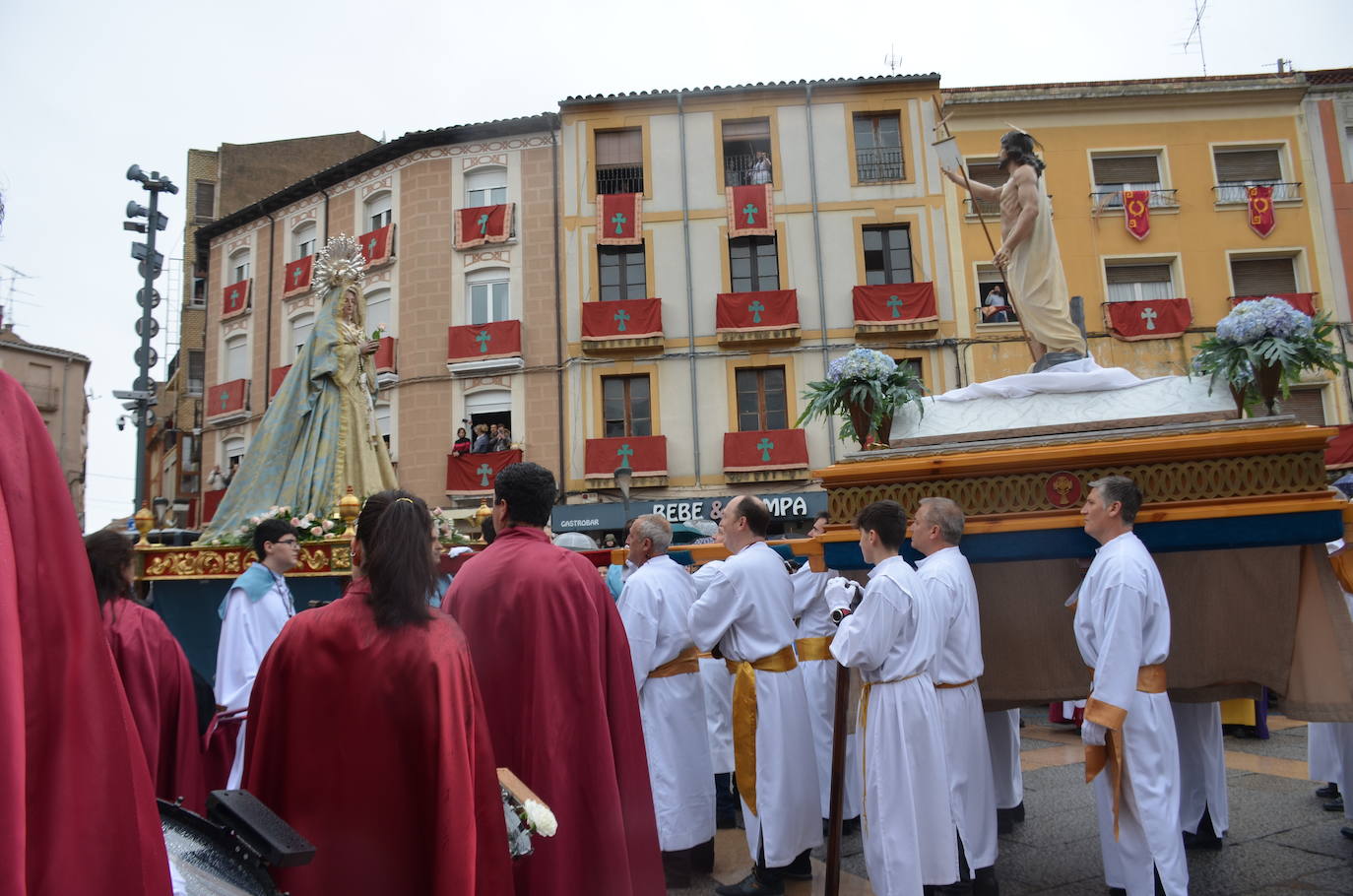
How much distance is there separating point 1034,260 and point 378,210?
19534 millimetres

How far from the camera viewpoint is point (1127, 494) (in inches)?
164

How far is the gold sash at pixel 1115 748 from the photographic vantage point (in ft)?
13.1

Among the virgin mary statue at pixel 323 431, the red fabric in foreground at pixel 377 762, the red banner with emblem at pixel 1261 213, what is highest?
the red banner with emblem at pixel 1261 213

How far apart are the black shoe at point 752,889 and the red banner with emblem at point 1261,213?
20.7 m

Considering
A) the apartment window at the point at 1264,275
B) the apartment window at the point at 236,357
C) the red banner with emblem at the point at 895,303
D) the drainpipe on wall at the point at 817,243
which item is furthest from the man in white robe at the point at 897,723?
the apartment window at the point at 236,357

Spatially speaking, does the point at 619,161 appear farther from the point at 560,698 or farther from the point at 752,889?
the point at 560,698

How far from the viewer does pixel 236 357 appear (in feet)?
80.6

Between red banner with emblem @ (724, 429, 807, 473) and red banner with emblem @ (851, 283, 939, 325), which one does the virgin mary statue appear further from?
red banner with emblem @ (851, 283, 939, 325)

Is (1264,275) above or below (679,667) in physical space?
above

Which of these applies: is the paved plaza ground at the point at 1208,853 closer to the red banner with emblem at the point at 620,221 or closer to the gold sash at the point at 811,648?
the gold sash at the point at 811,648

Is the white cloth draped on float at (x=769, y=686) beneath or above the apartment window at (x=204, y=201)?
beneath

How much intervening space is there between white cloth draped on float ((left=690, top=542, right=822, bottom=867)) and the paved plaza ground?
40 cm

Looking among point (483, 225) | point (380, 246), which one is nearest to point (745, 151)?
point (483, 225)

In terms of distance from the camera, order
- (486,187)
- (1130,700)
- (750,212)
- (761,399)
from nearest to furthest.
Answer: (1130,700)
(761,399)
(750,212)
(486,187)
